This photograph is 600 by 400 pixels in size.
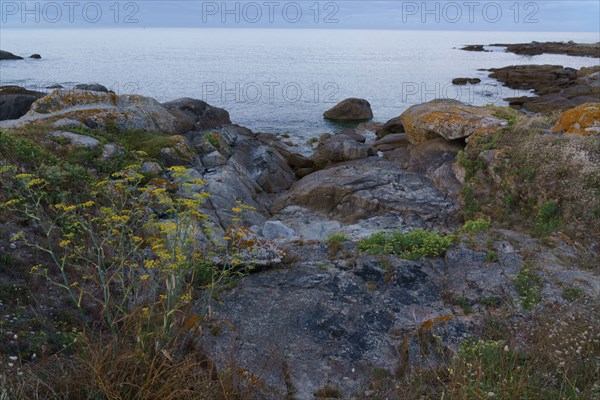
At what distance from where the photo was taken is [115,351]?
188 inches

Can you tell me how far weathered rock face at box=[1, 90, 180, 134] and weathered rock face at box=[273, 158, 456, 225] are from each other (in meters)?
5.92

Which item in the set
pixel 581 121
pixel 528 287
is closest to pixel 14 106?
pixel 581 121

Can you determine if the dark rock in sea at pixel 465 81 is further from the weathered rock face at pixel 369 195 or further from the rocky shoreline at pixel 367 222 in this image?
the weathered rock face at pixel 369 195

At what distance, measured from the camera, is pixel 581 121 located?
15.5m

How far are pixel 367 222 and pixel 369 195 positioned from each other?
1786 mm

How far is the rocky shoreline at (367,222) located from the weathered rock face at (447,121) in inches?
2.5

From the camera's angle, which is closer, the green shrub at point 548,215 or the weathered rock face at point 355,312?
the weathered rock face at point 355,312

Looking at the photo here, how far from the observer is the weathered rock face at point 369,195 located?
16391 millimetres

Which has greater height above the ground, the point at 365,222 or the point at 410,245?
the point at 410,245

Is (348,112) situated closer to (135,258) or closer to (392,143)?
(392,143)

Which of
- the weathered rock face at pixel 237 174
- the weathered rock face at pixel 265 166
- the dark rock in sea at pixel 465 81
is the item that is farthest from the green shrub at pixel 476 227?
the dark rock in sea at pixel 465 81

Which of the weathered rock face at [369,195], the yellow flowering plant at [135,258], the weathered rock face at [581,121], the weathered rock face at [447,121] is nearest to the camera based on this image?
the yellow flowering plant at [135,258]

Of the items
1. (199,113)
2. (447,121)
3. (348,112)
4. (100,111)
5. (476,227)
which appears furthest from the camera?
(348,112)

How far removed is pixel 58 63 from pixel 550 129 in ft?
258
